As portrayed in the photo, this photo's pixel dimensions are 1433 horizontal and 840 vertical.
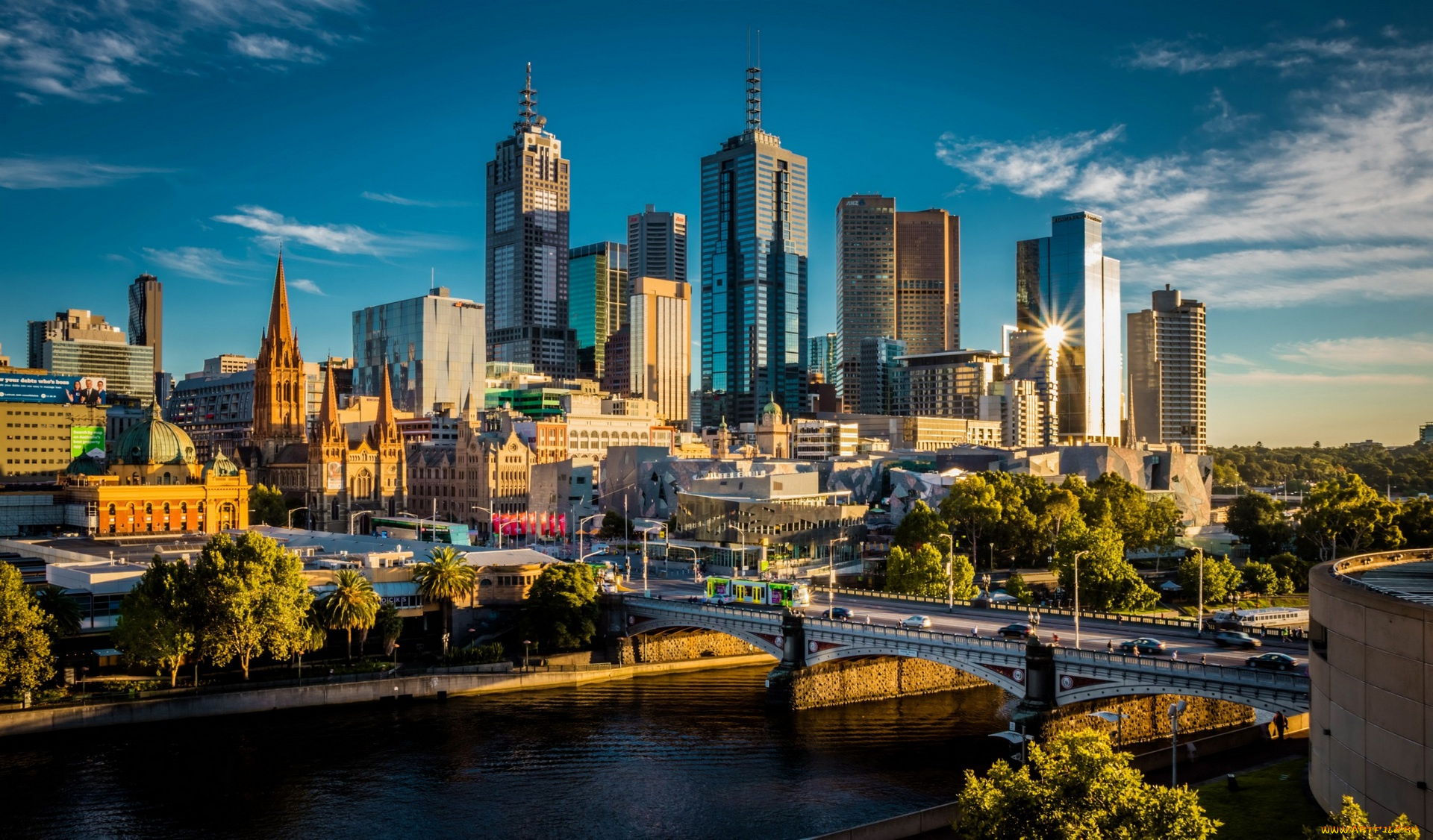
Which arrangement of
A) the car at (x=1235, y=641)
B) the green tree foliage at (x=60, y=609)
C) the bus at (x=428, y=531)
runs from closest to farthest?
the car at (x=1235, y=641) < the green tree foliage at (x=60, y=609) < the bus at (x=428, y=531)

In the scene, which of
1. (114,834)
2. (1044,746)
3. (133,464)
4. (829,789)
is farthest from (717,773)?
(133,464)

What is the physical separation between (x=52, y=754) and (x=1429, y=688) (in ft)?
294

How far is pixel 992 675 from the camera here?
9062cm

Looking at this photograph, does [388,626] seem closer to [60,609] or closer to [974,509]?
[60,609]

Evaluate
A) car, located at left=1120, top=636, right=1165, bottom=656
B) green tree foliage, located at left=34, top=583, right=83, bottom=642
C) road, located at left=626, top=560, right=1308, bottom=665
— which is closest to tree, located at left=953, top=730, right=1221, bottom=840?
car, located at left=1120, top=636, right=1165, bottom=656

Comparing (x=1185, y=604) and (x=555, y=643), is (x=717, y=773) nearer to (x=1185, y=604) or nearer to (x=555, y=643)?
(x=555, y=643)

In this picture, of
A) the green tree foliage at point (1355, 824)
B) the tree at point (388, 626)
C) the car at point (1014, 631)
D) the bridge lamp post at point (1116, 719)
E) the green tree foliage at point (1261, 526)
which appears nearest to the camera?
the green tree foliage at point (1355, 824)

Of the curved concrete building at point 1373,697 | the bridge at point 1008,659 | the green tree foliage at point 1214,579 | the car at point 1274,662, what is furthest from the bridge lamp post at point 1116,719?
the green tree foliage at point 1214,579

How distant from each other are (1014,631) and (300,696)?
62322 mm

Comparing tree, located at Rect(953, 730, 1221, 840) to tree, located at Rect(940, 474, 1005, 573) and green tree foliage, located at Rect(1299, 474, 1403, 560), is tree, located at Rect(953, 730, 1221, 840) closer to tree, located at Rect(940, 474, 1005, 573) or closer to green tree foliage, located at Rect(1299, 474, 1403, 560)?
tree, located at Rect(940, 474, 1005, 573)

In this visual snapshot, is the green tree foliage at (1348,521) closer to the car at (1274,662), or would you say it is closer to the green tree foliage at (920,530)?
the green tree foliage at (920,530)

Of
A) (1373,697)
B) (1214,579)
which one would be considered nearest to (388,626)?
(1373,697)

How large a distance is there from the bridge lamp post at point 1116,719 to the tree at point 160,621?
74221 millimetres

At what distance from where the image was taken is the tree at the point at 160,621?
9925 cm
